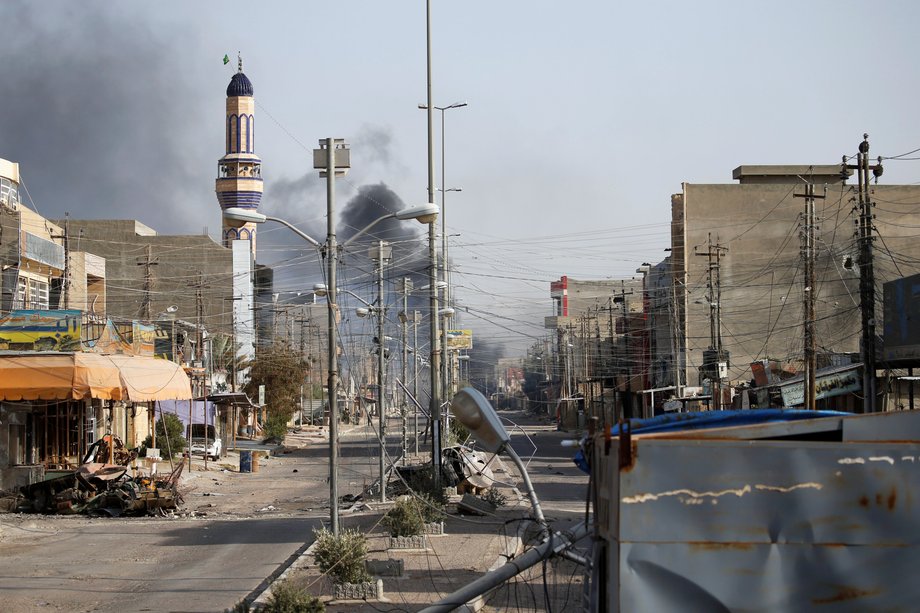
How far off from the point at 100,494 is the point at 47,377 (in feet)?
11.1

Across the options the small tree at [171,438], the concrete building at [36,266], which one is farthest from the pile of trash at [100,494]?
the small tree at [171,438]

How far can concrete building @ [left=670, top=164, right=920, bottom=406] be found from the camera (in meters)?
63.4

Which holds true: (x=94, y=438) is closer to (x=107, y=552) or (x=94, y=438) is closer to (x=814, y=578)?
(x=107, y=552)

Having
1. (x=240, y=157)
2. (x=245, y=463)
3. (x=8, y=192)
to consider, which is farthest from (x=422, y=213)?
(x=240, y=157)

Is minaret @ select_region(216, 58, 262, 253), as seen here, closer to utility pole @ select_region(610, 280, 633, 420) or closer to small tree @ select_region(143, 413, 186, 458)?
utility pole @ select_region(610, 280, 633, 420)

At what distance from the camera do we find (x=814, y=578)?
5.84 meters

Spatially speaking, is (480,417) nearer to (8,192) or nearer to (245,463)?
(245,463)

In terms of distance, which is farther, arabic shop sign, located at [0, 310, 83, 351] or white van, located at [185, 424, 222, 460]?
white van, located at [185, 424, 222, 460]

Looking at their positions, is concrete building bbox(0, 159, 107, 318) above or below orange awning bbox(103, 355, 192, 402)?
above

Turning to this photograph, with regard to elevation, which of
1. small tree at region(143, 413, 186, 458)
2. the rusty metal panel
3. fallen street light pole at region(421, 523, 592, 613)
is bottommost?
small tree at region(143, 413, 186, 458)

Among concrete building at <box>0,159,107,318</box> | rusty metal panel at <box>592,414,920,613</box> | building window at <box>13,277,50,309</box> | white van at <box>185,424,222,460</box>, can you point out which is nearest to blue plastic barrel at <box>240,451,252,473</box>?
white van at <box>185,424,222,460</box>

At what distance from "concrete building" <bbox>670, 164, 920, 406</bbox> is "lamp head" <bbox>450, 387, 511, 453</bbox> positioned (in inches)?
2192

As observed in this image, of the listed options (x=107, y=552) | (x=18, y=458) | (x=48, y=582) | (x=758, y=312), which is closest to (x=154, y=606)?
(x=48, y=582)

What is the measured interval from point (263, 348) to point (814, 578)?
267 ft
